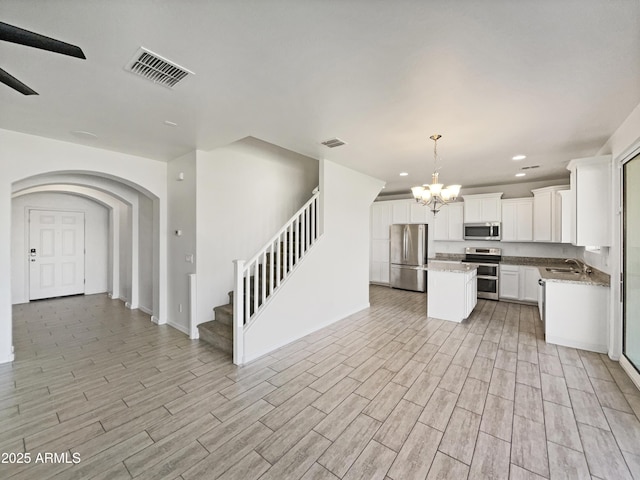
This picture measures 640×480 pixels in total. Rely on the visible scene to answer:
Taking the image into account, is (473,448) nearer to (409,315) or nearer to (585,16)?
Answer: (585,16)

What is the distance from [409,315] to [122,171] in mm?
5484

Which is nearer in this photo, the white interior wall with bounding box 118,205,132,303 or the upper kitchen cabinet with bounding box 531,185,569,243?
the upper kitchen cabinet with bounding box 531,185,569,243

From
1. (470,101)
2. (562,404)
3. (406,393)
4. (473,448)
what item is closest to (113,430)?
(406,393)

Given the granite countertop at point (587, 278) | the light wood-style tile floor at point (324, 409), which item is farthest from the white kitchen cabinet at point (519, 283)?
the light wood-style tile floor at point (324, 409)

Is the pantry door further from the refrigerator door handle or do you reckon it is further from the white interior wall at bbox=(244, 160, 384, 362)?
the refrigerator door handle

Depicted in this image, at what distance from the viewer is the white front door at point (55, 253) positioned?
608 cm

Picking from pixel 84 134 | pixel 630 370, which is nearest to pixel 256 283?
pixel 84 134

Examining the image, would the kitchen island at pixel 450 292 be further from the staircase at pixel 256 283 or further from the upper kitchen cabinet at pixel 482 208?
the staircase at pixel 256 283

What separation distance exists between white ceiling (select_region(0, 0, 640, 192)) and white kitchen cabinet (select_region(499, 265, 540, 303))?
3.04 m

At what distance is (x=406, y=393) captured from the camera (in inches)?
102

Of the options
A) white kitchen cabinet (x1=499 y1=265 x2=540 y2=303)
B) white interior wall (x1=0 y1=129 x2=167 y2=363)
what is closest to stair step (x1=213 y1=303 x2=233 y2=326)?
white interior wall (x1=0 y1=129 x2=167 y2=363)

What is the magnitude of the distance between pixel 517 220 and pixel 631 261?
3293 mm

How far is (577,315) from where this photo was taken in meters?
3.64

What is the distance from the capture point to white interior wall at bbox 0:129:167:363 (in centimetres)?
314
